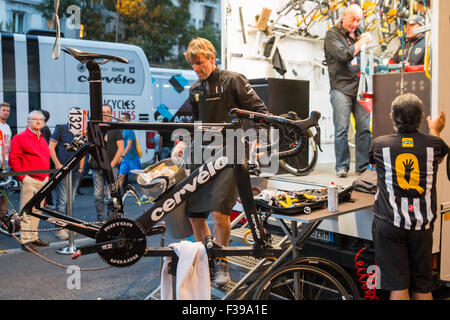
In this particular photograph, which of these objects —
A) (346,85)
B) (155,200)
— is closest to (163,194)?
(155,200)

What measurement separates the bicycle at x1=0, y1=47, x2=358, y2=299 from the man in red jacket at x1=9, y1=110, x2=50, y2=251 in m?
3.00

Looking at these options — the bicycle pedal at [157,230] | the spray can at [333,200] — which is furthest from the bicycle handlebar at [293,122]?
the bicycle pedal at [157,230]

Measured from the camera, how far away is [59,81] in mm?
10461

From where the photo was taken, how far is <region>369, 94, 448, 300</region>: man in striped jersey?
2961 mm

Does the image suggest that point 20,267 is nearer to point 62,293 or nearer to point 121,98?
point 62,293

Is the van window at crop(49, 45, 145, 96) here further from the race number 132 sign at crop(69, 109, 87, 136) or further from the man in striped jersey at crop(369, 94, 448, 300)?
the man in striped jersey at crop(369, 94, 448, 300)

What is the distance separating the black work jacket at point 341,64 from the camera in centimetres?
525

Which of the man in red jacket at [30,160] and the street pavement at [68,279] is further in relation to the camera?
the man in red jacket at [30,160]

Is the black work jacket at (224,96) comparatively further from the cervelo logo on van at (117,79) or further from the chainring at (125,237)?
the cervelo logo on van at (117,79)

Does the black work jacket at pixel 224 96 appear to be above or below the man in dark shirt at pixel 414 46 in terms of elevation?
below

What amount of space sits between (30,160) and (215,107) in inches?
135

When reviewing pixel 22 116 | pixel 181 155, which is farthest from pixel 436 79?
pixel 22 116

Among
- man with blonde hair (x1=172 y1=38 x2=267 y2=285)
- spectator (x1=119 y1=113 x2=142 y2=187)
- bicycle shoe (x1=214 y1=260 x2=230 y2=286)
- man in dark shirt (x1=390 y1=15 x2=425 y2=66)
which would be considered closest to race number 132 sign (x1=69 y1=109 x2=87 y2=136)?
man with blonde hair (x1=172 y1=38 x2=267 y2=285)

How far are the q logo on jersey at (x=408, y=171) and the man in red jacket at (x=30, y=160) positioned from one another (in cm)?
444
